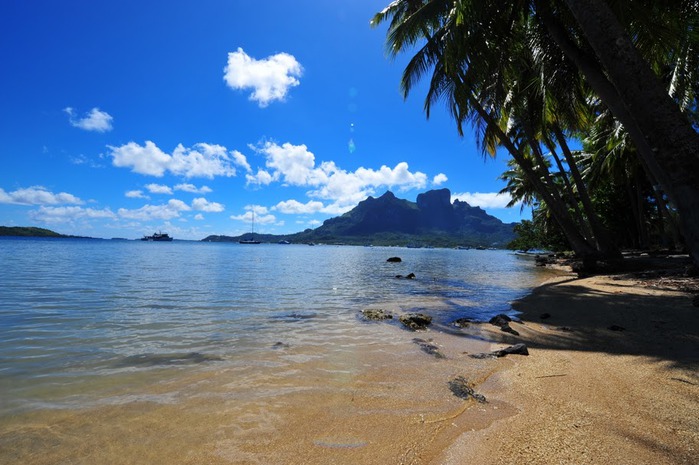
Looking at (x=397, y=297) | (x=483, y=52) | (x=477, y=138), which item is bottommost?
(x=397, y=297)

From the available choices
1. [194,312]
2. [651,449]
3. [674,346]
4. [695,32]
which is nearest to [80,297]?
[194,312]

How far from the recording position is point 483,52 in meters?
12.2

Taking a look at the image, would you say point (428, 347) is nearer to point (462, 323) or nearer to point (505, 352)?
point (505, 352)

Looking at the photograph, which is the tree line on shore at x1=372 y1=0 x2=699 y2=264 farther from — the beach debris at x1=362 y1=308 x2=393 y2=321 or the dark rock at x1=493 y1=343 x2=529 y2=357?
the beach debris at x1=362 y1=308 x2=393 y2=321

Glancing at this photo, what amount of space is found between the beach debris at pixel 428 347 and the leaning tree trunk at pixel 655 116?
4.11m

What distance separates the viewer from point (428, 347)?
693 cm

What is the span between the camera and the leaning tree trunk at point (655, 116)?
3.62m

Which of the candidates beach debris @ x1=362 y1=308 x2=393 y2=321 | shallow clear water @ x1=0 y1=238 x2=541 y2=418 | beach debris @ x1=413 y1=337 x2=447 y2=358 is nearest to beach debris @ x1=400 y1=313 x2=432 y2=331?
beach debris @ x1=362 y1=308 x2=393 y2=321

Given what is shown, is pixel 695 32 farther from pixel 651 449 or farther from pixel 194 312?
pixel 194 312

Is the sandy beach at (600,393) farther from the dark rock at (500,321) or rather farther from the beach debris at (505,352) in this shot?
the dark rock at (500,321)

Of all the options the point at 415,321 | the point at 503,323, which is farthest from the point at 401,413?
the point at 503,323

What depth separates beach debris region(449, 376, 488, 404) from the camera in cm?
433

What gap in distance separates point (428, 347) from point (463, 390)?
235 cm

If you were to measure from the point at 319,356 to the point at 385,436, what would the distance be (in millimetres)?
3053
